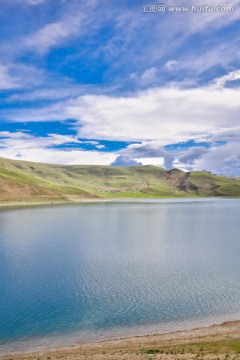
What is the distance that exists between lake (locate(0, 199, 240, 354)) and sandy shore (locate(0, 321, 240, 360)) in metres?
2.65

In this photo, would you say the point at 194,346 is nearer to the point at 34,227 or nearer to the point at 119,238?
the point at 119,238

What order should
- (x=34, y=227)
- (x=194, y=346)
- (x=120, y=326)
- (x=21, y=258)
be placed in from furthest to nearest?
(x=34, y=227), (x=21, y=258), (x=120, y=326), (x=194, y=346)

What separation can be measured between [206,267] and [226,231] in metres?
59.7

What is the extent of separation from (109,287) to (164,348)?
23.2 metres

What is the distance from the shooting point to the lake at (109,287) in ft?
136

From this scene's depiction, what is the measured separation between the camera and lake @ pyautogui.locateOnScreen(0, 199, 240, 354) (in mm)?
41375

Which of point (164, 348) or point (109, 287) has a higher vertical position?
point (109, 287)

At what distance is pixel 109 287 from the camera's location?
5659cm

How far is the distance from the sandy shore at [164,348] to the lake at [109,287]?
265 centimetres

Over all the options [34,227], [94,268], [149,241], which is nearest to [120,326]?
[94,268]

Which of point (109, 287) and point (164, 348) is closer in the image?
point (164, 348)

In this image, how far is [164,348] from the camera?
34.2m

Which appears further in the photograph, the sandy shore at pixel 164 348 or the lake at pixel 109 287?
the lake at pixel 109 287

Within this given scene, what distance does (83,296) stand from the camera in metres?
52.7
